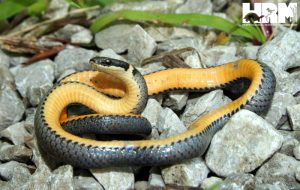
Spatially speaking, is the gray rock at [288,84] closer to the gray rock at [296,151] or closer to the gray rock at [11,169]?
the gray rock at [296,151]

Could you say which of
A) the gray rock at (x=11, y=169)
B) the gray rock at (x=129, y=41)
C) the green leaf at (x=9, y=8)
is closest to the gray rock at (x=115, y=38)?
the gray rock at (x=129, y=41)

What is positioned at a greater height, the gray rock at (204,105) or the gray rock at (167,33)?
the gray rock at (167,33)

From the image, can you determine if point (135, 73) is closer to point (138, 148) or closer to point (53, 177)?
point (138, 148)

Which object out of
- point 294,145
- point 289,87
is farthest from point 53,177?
point 289,87

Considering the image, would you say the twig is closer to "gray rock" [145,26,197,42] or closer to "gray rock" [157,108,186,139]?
"gray rock" [145,26,197,42]

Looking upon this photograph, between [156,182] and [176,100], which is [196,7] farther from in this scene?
[156,182]

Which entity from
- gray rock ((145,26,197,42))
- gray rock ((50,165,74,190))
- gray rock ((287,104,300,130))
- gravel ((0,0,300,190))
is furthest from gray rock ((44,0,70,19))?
gray rock ((287,104,300,130))
